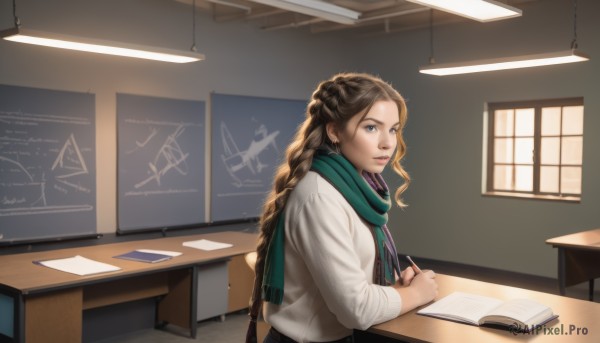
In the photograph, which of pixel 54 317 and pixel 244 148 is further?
pixel 244 148

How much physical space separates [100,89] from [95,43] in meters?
1.49

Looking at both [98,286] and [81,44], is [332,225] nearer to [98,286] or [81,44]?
[81,44]

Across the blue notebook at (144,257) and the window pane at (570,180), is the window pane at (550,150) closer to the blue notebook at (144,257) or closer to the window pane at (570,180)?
the window pane at (570,180)

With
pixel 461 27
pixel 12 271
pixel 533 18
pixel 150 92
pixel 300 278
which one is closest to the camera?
pixel 300 278

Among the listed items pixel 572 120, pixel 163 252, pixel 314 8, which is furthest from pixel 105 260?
pixel 572 120

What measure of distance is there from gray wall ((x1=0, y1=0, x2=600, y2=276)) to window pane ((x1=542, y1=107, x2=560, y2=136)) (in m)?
0.25

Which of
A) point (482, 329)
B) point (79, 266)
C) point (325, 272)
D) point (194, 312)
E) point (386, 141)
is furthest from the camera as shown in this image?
point (194, 312)

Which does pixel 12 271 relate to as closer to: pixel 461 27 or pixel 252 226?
pixel 252 226

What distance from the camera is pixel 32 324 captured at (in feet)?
10.9

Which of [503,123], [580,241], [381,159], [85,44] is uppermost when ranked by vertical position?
[85,44]

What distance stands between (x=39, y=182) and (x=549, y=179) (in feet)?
16.0

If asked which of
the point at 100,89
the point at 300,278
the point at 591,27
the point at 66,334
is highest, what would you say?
the point at 591,27

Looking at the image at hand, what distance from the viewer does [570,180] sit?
5953 millimetres

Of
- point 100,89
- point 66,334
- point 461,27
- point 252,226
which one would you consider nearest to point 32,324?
point 66,334
